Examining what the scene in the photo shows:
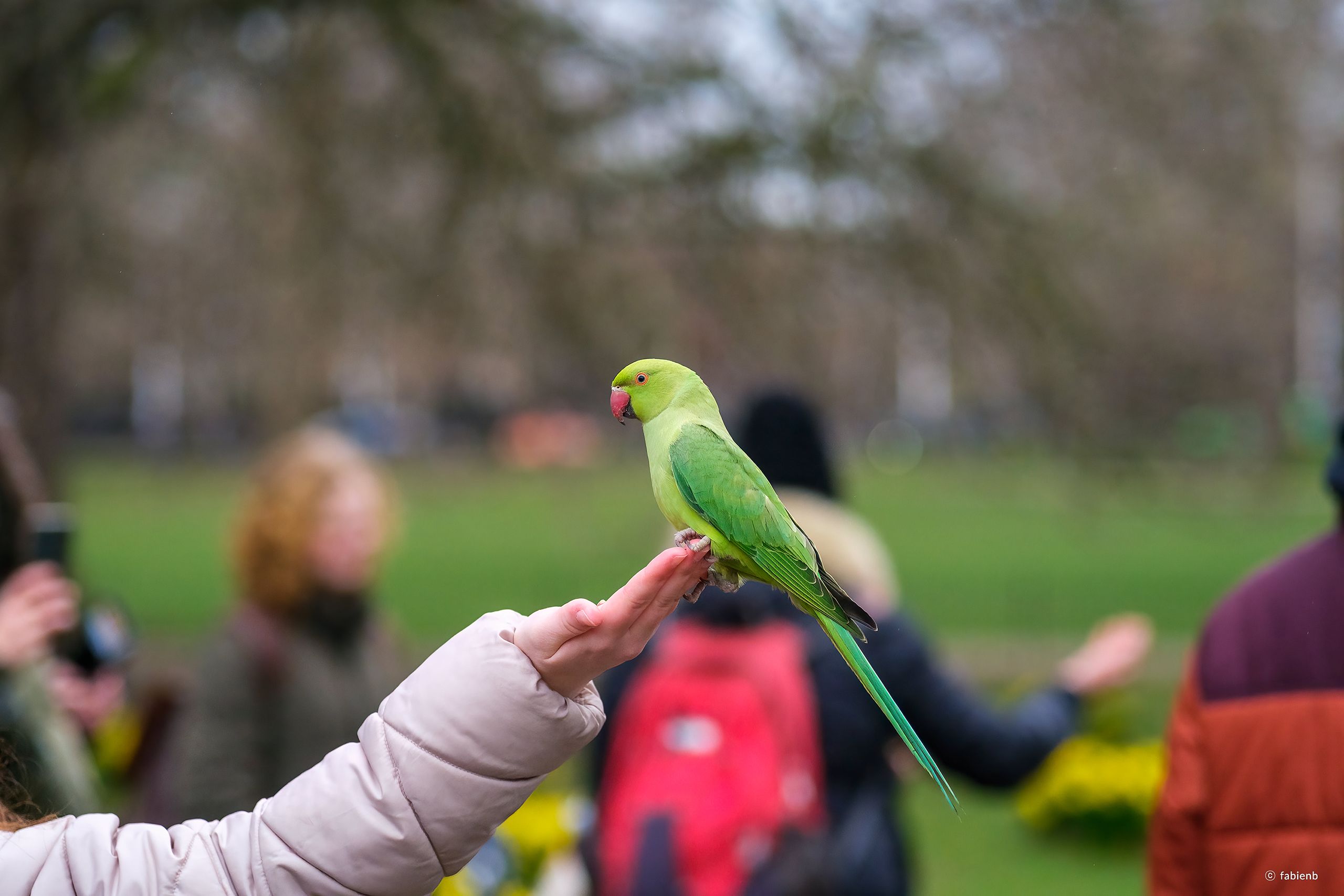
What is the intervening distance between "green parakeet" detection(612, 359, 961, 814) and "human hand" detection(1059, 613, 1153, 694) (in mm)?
1931

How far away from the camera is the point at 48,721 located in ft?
8.11

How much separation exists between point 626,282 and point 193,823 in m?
2.80

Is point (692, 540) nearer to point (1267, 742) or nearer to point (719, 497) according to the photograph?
point (719, 497)

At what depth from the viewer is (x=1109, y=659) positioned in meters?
3.16

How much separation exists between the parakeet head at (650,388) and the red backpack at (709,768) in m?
1.57

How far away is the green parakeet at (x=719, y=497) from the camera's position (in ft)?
4.55

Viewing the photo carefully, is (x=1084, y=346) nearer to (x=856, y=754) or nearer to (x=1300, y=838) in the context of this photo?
(x=856, y=754)

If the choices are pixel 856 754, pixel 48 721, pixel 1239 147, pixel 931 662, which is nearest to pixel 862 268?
pixel 931 662

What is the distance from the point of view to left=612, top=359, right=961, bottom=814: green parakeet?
4.55 feet

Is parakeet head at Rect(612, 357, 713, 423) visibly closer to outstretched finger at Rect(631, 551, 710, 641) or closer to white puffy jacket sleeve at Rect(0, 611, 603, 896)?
outstretched finger at Rect(631, 551, 710, 641)

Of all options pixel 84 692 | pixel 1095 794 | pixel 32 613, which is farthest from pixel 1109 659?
pixel 1095 794

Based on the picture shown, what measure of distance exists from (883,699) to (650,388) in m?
0.44

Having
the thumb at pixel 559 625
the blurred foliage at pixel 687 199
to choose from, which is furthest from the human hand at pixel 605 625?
the blurred foliage at pixel 687 199

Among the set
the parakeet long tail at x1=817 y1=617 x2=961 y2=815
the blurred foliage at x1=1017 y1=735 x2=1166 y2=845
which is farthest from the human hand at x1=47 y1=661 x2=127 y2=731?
the blurred foliage at x1=1017 y1=735 x2=1166 y2=845
